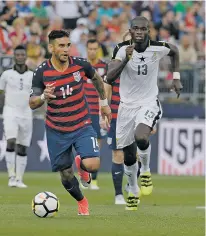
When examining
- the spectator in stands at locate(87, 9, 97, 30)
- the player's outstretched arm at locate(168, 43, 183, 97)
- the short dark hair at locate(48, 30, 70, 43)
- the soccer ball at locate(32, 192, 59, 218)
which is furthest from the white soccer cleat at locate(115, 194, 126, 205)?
the spectator in stands at locate(87, 9, 97, 30)

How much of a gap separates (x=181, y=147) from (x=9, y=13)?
5.96 meters

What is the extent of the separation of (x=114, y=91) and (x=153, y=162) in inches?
302

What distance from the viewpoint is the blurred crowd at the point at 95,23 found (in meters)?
23.2

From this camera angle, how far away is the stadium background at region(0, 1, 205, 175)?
22.6 meters

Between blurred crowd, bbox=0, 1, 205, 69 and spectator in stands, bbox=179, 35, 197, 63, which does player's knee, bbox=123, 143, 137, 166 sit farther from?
spectator in stands, bbox=179, 35, 197, 63

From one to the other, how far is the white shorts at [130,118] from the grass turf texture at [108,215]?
41.1 inches

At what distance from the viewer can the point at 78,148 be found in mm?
11406

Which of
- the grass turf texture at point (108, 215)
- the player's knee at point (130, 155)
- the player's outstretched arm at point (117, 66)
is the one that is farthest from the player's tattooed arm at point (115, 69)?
the grass turf texture at point (108, 215)

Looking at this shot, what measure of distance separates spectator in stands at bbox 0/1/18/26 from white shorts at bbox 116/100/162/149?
1122 centimetres

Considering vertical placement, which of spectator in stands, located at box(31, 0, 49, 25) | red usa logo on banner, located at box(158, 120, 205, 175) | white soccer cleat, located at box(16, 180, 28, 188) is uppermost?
spectator in stands, located at box(31, 0, 49, 25)

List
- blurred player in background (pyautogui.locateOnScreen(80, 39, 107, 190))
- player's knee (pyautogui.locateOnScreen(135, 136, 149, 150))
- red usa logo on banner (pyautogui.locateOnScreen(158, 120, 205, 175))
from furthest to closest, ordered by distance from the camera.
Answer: red usa logo on banner (pyautogui.locateOnScreen(158, 120, 205, 175)) < blurred player in background (pyautogui.locateOnScreen(80, 39, 107, 190)) < player's knee (pyautogui.locateOnScreen(135, 136, 149, 150))

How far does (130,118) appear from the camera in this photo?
42.7 ft

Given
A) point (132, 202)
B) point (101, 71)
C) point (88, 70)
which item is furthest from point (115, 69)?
point (101, 71)

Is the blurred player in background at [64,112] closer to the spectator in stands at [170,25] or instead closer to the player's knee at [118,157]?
the player's knee at [118,157]
